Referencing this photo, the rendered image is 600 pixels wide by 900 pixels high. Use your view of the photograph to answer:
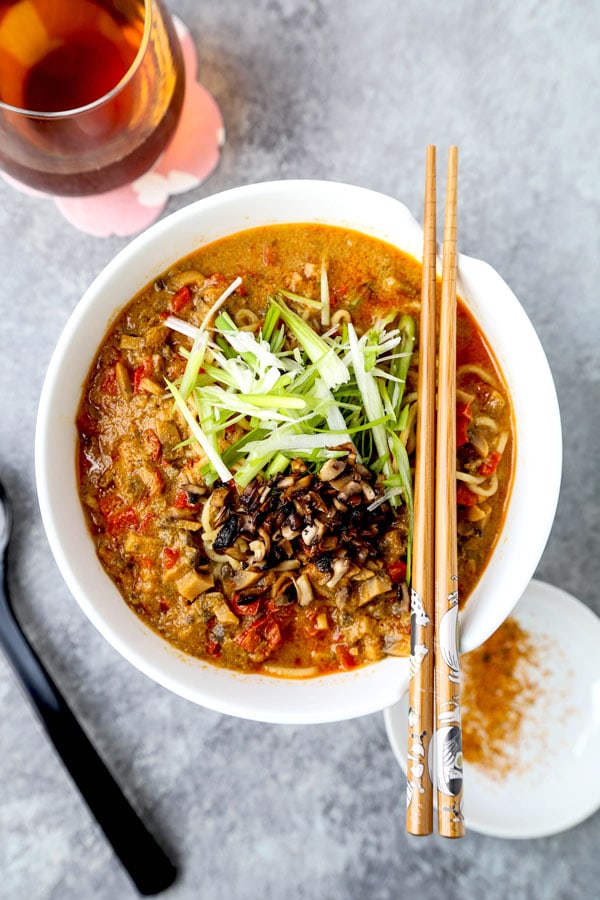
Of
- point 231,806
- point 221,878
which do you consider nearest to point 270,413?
point 231,806

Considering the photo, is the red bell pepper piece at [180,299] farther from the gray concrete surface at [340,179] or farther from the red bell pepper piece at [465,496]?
the red bell pepper piece at [465,496]

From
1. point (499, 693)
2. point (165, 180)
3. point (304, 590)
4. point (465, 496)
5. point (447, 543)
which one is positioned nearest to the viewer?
point (447, 543)

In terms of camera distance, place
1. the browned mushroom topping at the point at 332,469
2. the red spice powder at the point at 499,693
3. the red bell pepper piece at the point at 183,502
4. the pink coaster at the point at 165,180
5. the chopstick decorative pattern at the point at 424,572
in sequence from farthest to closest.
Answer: the red spice powder at the point at 499,693 < the pink coaster at the point at 165,180 < the red bell pepper piece at the point at 183,502 < the browned mushroom topping at the point at 332,469 < the chopstick decorative pattern at the point at 424,572

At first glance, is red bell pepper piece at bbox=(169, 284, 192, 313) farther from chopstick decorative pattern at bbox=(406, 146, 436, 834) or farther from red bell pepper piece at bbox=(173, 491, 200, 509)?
chopstick decorative pattern at bbox=(406, 146, 436, 834)

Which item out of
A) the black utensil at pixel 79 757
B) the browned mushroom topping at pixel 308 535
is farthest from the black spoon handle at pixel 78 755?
the browned mushroom topping at pixel 308 535

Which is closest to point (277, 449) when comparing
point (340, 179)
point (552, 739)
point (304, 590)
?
point (304, 590)

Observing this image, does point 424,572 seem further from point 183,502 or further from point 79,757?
point 79,757

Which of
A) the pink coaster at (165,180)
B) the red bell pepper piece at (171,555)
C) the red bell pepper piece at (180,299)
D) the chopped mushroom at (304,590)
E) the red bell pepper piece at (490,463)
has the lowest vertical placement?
the chopped mushroom at (304,590)
